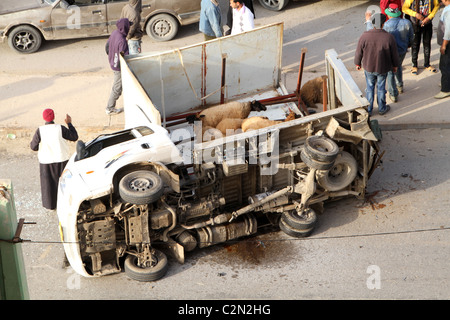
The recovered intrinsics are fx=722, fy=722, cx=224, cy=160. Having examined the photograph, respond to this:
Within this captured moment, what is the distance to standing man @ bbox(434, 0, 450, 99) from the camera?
1190 centimetres

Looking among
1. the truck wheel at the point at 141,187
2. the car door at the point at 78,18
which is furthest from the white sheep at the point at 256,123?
the car door at the point at 78,18

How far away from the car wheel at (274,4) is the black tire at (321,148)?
735 centimetres

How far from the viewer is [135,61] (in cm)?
A: 1066

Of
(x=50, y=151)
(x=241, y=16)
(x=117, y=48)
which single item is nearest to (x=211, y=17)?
(x=241, y=16)

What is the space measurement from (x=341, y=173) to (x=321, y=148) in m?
0.74

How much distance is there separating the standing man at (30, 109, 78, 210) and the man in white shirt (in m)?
4.21

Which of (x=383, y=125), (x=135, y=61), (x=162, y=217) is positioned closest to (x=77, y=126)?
(x=135, y=61)

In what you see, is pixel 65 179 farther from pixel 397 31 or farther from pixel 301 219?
pixel 397 31

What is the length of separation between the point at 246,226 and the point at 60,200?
2.32 meters

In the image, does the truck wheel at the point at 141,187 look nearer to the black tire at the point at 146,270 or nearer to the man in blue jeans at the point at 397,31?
the black tire at the point at 146,270

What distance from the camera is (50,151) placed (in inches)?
384

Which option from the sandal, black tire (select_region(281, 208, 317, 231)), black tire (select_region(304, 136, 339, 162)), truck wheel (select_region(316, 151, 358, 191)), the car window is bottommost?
black tire (select_region(281, 208, 317, 231))

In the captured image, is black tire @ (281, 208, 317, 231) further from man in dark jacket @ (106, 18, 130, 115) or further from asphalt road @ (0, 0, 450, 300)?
man in dark jacket @ (106, 18, 130, 115)

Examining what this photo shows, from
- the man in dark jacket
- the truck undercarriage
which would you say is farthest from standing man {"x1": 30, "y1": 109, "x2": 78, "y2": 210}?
the man in dark jacket
